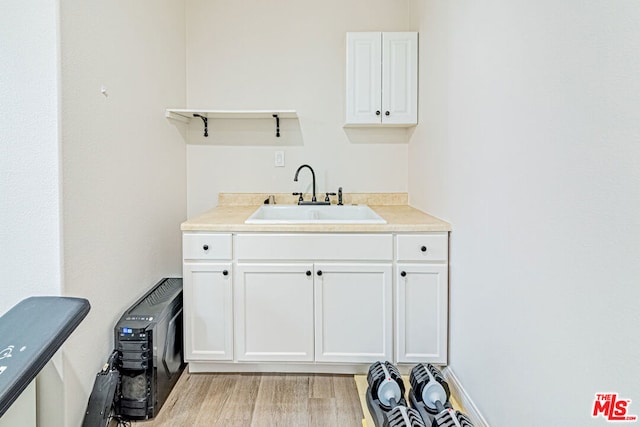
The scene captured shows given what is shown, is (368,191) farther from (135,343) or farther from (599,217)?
(599,217)

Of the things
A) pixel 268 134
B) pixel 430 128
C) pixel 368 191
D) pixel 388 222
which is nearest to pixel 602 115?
pixel 388 222

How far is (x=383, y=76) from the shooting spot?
8.53 feet

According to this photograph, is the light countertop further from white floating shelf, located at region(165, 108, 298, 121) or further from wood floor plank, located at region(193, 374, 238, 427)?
wood floor plank, located at region(193, 374, 238, 427)

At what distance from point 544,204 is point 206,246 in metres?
1.53

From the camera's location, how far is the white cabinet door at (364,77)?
2590mm

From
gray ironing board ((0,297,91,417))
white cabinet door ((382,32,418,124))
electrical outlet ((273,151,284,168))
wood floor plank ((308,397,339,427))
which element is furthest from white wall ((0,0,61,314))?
white cabinet door ((382,32,418,124))

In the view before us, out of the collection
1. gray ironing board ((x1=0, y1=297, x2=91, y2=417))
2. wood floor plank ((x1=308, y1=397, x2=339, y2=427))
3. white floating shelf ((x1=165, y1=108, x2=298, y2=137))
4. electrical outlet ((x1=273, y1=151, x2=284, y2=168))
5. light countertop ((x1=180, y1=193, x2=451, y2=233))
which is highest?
white floating shelf ((x1=165, y1=108, x2=298, y2=137))

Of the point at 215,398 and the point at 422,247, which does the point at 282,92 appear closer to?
the point at 422,247

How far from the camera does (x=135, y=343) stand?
1805 mm

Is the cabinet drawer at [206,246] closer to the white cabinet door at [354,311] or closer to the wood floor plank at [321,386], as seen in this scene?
the white cabinet door at [354,311]

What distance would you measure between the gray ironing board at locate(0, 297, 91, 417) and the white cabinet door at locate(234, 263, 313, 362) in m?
0.85

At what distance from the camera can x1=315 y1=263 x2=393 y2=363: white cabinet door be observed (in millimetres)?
2109

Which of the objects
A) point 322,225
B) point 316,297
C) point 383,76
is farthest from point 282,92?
point 316,297

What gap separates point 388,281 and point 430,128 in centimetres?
92
